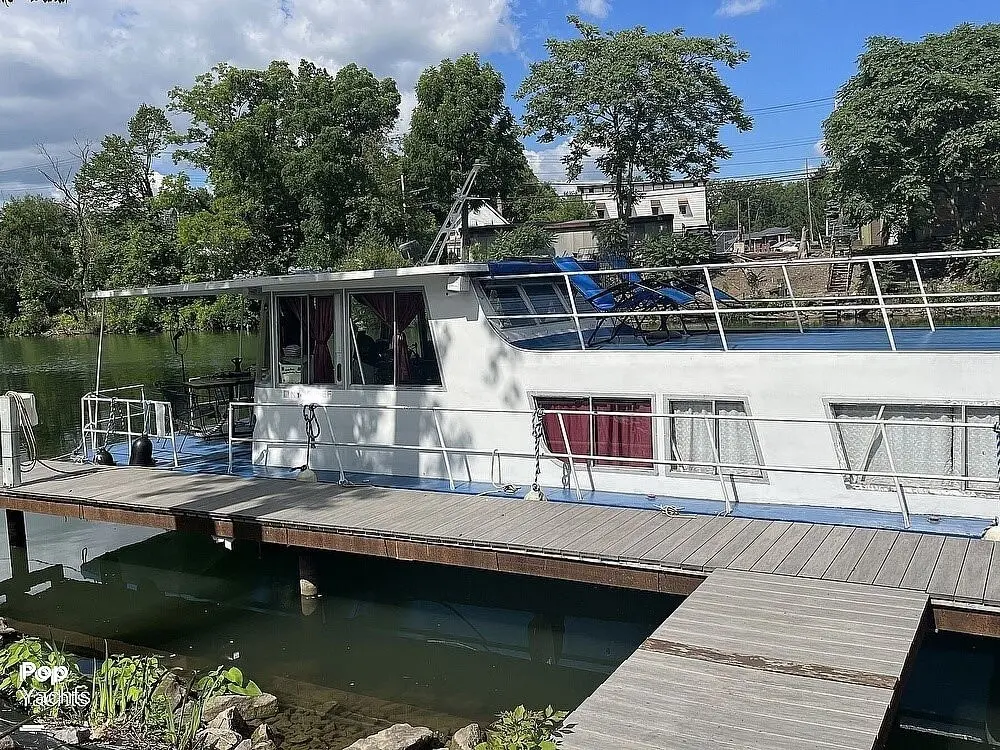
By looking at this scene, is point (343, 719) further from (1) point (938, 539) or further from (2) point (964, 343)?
(2) point (964, 343)

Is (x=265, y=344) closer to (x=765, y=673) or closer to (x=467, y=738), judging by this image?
(x=467, y=738)

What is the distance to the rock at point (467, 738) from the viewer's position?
7.25 metres

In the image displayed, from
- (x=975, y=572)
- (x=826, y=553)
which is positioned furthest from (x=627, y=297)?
(x=975, y=572)

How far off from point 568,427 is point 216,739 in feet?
17.3

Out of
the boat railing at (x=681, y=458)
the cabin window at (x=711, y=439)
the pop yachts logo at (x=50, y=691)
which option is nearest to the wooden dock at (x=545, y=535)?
the boat railing at (x=681, y=458)

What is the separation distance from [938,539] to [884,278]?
2891 centimetres

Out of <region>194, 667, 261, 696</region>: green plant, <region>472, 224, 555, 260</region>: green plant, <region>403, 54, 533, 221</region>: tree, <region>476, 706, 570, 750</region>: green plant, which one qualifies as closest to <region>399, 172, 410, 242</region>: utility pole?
<region>403, 54, 533, 221</region>: tree

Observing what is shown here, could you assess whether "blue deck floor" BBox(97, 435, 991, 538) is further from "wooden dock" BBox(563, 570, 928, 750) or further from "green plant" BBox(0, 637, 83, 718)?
"green plant" BBox(0, 637, 83, 718)

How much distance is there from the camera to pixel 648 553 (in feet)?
27.1

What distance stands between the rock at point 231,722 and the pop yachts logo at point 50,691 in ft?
3.62

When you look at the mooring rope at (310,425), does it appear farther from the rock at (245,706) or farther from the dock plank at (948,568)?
the dock plank at (948,568)

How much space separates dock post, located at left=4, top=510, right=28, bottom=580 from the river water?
156mm

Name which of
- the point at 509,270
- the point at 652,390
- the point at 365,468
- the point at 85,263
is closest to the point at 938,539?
the point at 652,390

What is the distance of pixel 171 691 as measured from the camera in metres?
7.94
